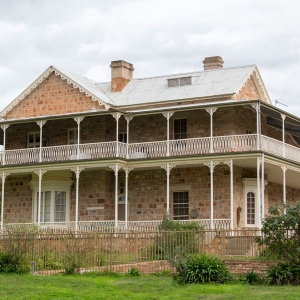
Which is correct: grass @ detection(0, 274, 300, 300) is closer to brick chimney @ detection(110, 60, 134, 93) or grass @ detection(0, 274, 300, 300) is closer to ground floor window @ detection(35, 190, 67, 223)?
ground floor window @ detection(35, 190, 67, 223)

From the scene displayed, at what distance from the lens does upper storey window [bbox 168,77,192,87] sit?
35.1m

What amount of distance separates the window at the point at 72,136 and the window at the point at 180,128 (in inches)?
200

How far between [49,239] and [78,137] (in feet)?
35.5

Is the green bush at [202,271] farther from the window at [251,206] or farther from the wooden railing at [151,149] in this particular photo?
the window at [251,206]

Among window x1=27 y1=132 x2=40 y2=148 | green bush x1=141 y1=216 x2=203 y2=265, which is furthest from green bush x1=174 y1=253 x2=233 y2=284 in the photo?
window x1=27 y1=132 x2=40 y2=148

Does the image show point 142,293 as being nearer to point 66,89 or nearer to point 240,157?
point 240,157

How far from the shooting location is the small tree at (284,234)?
759 inches

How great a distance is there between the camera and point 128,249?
844 inches

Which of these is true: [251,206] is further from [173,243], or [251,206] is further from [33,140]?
[173,243]

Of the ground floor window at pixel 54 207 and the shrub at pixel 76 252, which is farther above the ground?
the ground floor window at pixel 54 207

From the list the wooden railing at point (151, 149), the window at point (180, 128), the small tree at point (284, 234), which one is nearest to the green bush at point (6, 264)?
the small tree at point (284, 234)

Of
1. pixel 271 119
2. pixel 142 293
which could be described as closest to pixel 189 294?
pixel 142 293

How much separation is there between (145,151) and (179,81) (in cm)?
475

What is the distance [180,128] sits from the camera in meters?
33.2
